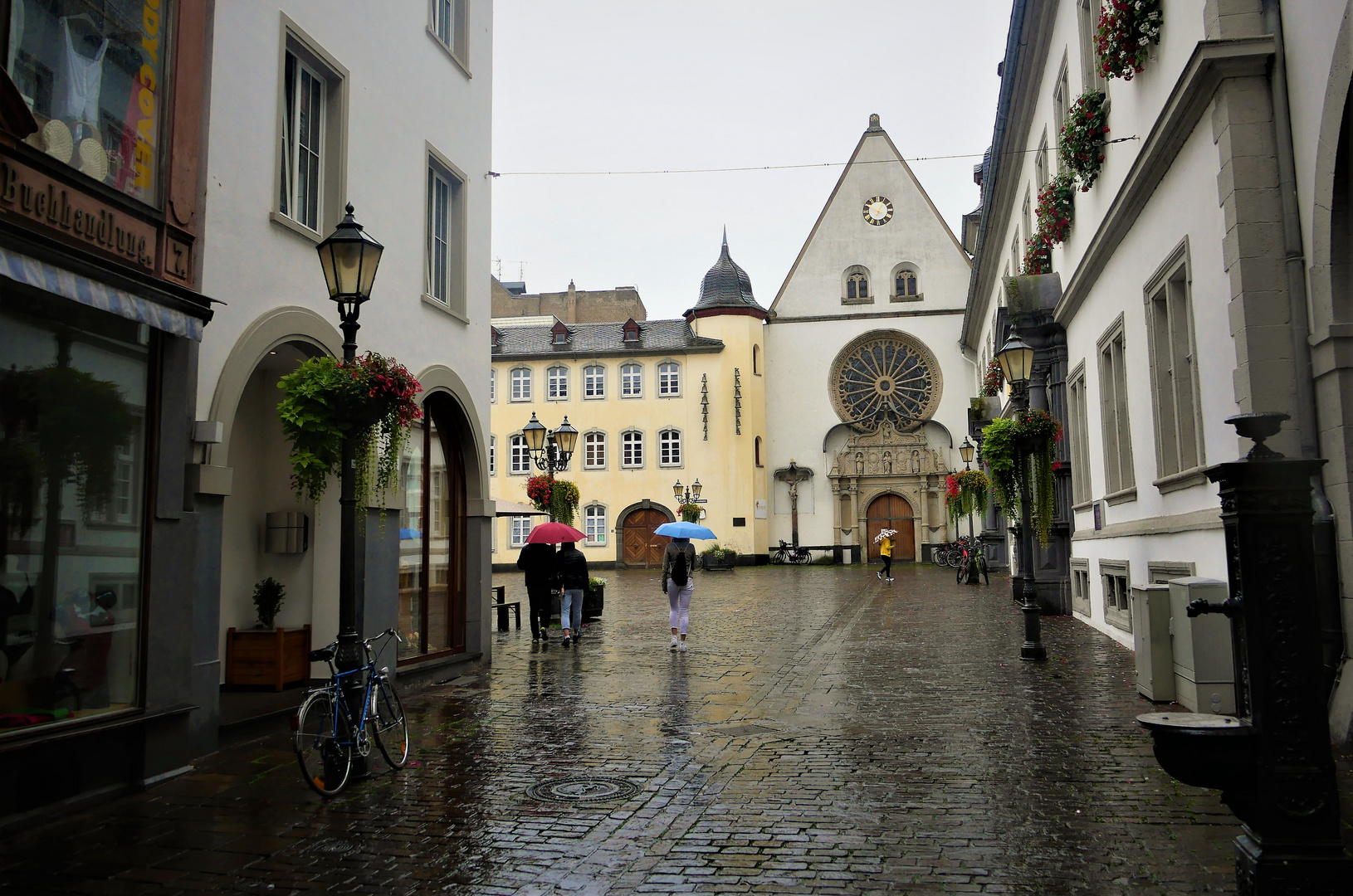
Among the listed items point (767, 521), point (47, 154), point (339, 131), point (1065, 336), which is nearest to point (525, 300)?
point (767, 521)

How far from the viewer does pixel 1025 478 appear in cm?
1400

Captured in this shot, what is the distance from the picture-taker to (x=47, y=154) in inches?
260

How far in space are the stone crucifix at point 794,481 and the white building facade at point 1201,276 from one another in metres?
30.6

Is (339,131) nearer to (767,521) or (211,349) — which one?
(211,349)

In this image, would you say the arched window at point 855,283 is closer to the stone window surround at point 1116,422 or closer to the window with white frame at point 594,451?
the window with white frame at point 594,451

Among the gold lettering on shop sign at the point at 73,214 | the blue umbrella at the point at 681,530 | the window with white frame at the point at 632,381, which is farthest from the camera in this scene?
the window with white frame at the point at 632,381

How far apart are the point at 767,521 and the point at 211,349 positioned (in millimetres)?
41250

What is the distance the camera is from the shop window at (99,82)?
6.73 meters

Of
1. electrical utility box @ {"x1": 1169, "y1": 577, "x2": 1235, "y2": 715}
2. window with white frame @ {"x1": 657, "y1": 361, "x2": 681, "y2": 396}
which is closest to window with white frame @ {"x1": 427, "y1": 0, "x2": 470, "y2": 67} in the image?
electrical utility box @ {"x1": 1169, "y1": 577, "x2": 1235, "y2": 715}

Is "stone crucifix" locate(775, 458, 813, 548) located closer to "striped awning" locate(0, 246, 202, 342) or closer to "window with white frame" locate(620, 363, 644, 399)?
"window with white frame" locate(620, 363, 644, 399)

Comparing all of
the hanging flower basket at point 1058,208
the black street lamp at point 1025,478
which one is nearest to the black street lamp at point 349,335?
the black street lamp at point 1025,478

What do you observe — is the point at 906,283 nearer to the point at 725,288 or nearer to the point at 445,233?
the point at 725,288

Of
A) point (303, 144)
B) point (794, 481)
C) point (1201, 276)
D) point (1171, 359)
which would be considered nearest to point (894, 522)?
point (794, 481)

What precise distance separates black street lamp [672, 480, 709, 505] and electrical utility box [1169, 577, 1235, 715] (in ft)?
126
